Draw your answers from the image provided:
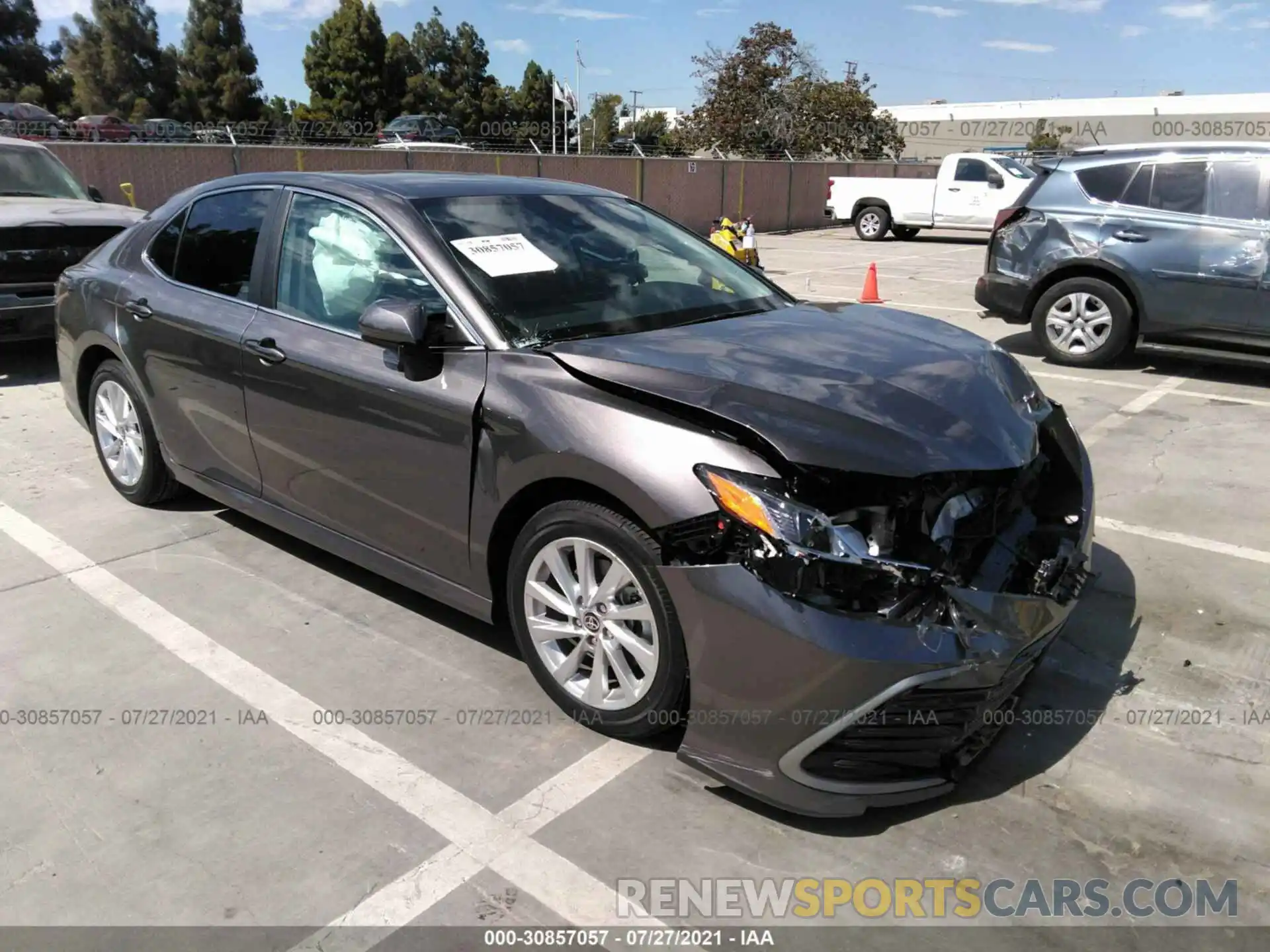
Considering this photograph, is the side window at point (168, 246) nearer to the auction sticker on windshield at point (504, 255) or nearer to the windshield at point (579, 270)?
the windshield at point (579, 270)

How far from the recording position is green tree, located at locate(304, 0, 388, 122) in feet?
172

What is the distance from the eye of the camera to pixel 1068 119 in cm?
6462

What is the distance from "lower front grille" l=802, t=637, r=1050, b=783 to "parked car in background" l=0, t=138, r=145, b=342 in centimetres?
746

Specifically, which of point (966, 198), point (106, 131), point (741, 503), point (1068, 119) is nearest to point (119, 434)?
point (741, 503)

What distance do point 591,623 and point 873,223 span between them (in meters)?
22.6

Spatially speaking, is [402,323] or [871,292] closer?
[402,323]

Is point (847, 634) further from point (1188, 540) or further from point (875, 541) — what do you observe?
point (1188, 540)

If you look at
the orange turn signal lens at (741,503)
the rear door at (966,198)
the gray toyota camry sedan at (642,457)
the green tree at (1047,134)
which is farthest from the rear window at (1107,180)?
the green tree at (1047,134)

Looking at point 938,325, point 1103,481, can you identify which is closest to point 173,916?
point 938,325

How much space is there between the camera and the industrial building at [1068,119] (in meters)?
57.4

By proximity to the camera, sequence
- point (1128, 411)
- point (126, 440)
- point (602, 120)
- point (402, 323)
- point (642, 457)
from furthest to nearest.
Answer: point (602, 120)
point (1128, 411)
point (126, 440)
point (402, 323)
point (642, 457)

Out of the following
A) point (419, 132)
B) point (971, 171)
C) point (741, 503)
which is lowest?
point (741, 503)

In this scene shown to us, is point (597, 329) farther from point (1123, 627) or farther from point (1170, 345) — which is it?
point (1170, 345)

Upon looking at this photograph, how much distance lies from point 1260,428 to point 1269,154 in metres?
2.39
